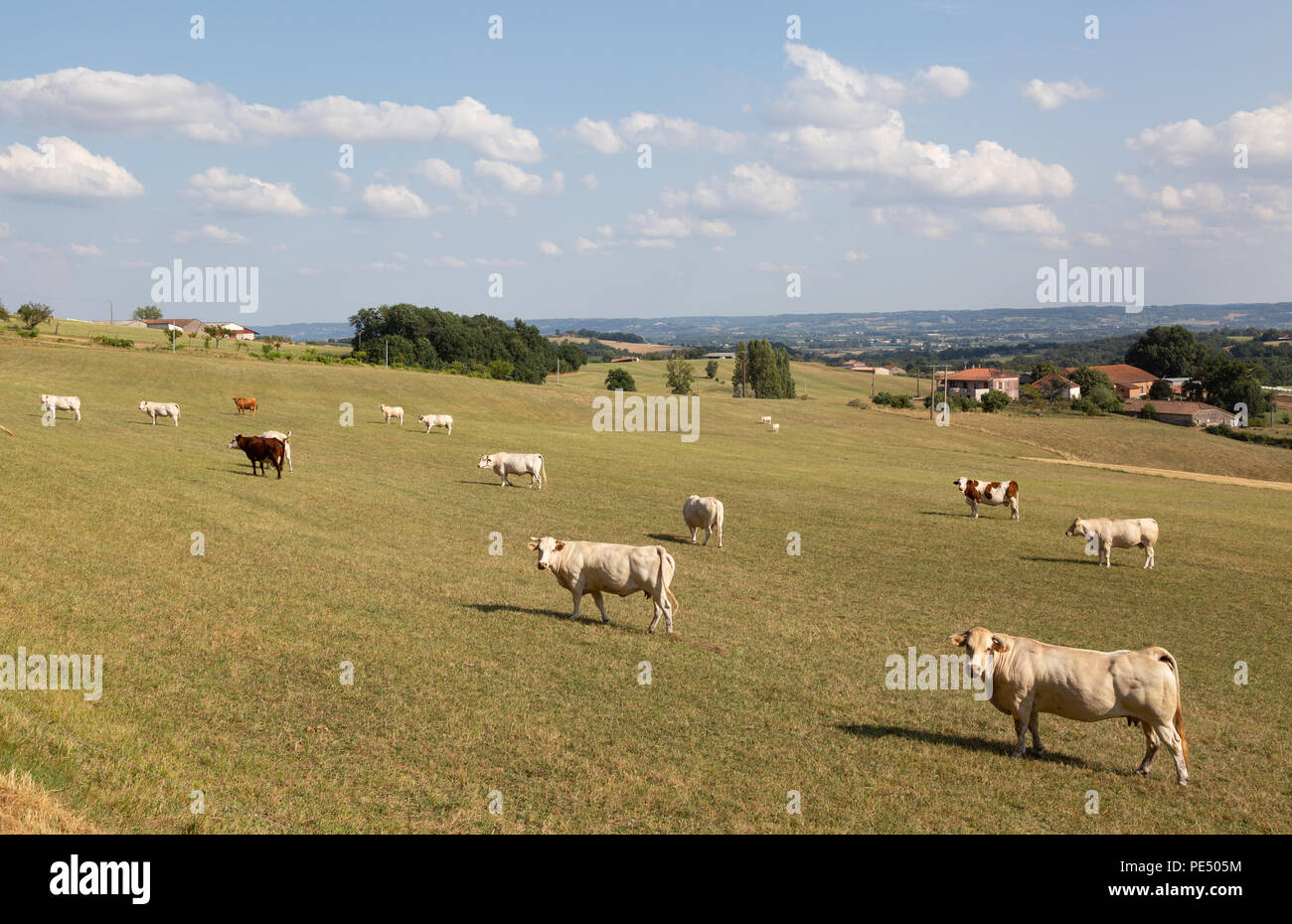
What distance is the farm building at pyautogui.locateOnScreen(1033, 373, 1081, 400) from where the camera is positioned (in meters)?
173

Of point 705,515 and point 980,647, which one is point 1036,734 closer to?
point 980,647

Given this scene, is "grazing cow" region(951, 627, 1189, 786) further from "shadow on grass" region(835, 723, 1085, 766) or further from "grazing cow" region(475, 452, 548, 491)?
"grazing cow" region(475, 452, 548, 491)

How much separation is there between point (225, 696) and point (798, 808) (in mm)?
8464

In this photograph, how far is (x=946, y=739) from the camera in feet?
42.4

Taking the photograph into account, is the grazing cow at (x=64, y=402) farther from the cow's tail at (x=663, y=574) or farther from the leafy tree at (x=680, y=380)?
the leafy tree at (x=680, y=380)

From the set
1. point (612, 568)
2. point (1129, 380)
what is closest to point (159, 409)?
point (612, 568)

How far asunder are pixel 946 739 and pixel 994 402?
122362mm

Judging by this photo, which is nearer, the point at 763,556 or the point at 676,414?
the point at 763,556

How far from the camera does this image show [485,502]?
1303 inches
